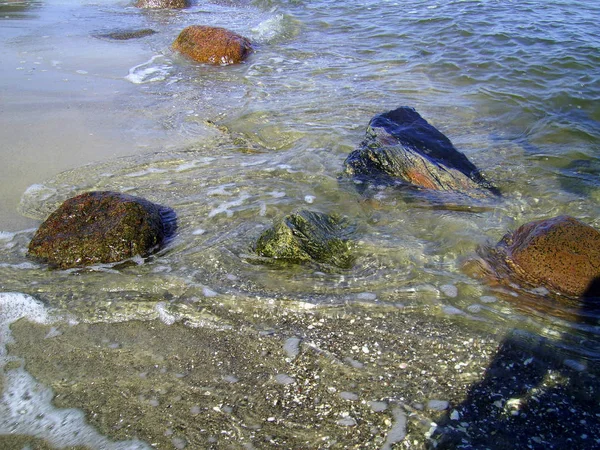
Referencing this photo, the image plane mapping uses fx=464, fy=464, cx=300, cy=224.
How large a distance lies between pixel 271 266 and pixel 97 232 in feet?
5.09

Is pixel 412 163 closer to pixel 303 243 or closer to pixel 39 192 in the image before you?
pixel 303 243

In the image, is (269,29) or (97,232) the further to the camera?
(269,29)

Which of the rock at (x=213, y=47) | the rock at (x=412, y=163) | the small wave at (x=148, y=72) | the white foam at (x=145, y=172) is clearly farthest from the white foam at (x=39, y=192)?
the rock at (x=213, y=47)

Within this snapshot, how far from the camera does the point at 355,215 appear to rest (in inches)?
188

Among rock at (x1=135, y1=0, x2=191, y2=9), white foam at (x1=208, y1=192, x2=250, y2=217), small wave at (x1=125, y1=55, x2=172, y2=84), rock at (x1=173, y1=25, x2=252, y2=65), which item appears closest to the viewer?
white foam at (x1=208, y1=192, x2=250, y2=217)

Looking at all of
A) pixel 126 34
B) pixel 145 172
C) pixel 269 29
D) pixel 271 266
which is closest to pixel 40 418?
pixel 271 266

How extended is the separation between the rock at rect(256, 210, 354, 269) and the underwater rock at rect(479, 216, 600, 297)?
4.26 feet

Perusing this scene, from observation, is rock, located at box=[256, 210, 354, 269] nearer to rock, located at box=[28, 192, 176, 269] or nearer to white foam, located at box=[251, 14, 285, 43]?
rock, located at box=[28, 192, 176, 269]

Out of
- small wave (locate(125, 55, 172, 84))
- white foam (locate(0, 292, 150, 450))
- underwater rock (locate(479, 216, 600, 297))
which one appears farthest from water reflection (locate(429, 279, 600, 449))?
small wave (locate(125, 55, 172, 84))

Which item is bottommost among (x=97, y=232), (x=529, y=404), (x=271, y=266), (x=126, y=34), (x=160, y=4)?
(x=529, y=404)

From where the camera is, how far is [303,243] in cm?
404

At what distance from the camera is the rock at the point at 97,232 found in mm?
3963

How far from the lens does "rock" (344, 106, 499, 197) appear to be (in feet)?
17.3

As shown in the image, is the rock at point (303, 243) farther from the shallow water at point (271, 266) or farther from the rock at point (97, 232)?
the rock at point (97, 232)
